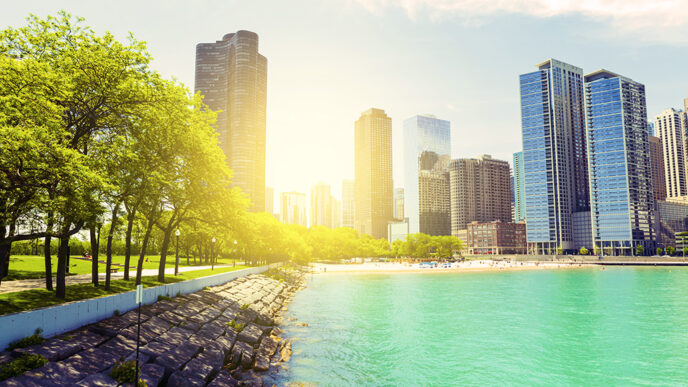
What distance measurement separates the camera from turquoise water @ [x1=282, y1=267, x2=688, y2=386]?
2889cm

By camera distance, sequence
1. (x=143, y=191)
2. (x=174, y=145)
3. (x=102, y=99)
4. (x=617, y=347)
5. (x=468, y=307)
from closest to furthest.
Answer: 1. (x=102, y=99)
2. (x=143, y=191)
3. (x=174, y=145)
4. (x=617, y=347)
5. (x=468, y=307)

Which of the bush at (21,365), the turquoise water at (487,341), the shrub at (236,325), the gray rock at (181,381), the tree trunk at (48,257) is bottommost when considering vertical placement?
the turquoise water at (487,341)

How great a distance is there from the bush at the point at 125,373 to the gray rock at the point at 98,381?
0.33 metres

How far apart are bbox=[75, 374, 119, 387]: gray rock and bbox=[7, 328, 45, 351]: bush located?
373 cm

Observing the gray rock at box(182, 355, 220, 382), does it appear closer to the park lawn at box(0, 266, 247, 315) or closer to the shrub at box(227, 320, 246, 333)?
the park lawn at box(0, 266, 247, 315)

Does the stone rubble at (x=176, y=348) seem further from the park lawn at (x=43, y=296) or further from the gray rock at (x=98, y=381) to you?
the park lawn at (x=43, y=296)

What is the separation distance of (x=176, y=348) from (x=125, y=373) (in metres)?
5.15

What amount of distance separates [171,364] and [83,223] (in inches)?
444

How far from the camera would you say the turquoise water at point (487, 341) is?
2889 cm

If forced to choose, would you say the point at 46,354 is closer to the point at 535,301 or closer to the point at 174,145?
the point at 174,145

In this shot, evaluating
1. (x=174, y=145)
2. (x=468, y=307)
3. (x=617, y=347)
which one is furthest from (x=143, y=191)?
(x=468, y=307)

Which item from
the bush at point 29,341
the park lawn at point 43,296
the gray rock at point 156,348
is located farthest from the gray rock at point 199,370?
the park lawn at point 43,296

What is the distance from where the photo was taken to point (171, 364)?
21.3m

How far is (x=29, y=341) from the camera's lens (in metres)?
18.3
